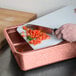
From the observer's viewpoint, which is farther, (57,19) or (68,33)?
(57,19)

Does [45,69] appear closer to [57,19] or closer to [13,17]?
[57,19]

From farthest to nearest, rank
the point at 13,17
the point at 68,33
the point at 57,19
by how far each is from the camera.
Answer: the point at 13,17, the point at 57,19, the point at 68,33

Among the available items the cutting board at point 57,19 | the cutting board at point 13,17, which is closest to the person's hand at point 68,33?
the cutting board at point 57,19

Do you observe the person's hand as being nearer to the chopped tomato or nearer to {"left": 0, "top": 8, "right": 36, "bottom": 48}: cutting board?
the chopped tomato

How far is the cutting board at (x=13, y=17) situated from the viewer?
2.59 ft

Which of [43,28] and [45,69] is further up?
[43,28]

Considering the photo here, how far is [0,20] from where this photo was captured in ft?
2.72

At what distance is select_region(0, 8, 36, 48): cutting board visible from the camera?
790mm

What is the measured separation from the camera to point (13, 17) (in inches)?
33.6

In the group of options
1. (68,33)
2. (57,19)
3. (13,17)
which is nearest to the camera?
(68,33)

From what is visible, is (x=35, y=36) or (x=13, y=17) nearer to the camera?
(x=35, y=36)

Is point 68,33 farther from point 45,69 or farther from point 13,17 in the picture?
point 13,17

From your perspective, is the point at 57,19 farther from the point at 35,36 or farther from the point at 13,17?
the point at 13,17

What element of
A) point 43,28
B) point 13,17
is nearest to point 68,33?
point 43,28
